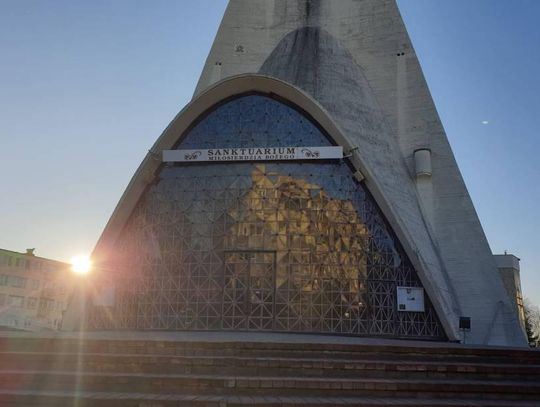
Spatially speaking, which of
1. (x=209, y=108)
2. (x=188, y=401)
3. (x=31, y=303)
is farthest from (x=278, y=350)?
(x=31, y=303)

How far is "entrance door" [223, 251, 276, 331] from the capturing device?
1579cm

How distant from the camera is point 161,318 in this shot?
16.2 m

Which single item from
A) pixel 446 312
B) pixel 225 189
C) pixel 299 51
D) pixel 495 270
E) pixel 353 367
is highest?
pixel 299 51

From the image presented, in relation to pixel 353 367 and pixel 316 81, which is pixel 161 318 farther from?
pixel 316 81

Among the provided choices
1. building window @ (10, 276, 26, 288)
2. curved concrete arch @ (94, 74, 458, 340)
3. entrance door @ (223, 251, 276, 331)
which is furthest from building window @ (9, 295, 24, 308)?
entrance door @ (223, 251, 276, 331)

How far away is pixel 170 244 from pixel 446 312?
972cm

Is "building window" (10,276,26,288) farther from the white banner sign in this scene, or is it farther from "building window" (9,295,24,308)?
the white banner sign

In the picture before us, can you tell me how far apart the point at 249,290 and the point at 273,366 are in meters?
7.83

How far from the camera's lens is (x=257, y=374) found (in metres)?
8.24

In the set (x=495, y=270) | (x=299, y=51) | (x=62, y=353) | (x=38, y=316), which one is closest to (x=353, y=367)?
(x=62, y=353)

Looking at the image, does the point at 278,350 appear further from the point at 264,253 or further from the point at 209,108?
the point at 209,108

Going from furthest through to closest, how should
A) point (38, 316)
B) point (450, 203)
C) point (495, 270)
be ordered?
point (38, 316) < point (450, 203) < point (495, 270)

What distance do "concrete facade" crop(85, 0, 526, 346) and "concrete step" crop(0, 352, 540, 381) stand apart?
7.15 meters

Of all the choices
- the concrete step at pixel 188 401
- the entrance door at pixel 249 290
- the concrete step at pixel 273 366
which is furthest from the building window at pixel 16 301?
the concrete step at pixel 188 401
